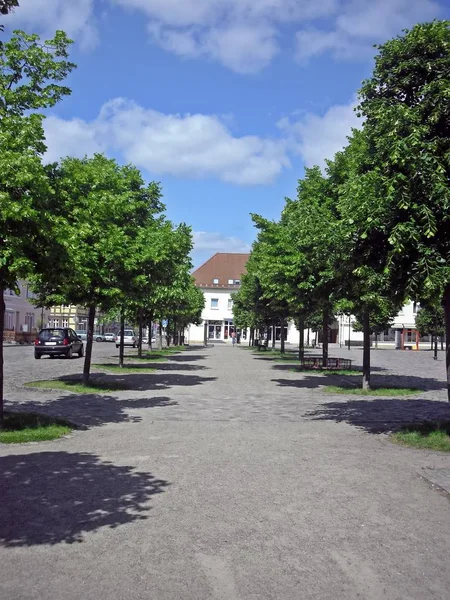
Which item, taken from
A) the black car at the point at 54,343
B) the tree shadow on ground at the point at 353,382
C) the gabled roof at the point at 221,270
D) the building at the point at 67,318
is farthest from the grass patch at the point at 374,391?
the building at the point at 67,318

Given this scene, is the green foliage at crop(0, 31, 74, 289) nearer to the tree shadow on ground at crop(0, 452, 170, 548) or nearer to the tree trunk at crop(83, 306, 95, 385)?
the tree shadow on ground at crop(0, 452, 170, 548)

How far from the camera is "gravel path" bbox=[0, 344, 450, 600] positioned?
439cm

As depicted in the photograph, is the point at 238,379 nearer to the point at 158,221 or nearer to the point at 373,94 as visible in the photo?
the point at 158,221

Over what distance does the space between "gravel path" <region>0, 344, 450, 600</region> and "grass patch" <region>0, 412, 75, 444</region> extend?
13.9 inches

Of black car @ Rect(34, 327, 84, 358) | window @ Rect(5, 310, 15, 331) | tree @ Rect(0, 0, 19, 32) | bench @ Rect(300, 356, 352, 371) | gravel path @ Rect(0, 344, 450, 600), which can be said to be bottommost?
gravel path @ Rect(0, 344, 450, 600)

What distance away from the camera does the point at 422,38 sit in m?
10.0

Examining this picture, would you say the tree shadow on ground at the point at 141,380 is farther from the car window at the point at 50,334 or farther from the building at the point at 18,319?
the building at the point at 18,319

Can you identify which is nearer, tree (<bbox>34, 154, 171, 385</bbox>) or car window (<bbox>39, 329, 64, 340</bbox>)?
tree (<bbox>34, 154, 171, 385</bbox>)

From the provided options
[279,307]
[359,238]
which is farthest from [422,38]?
[279,307]

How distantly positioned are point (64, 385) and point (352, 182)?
37.8 feet

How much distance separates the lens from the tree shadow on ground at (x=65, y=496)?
544cm

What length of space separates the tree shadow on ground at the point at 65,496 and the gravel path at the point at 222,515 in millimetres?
21

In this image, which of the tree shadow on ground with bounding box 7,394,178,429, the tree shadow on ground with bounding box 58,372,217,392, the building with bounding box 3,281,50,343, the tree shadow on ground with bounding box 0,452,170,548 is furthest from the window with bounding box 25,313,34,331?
the tree shadow on ground with bounding box 0,452,170,548

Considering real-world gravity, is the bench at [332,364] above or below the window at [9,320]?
below
